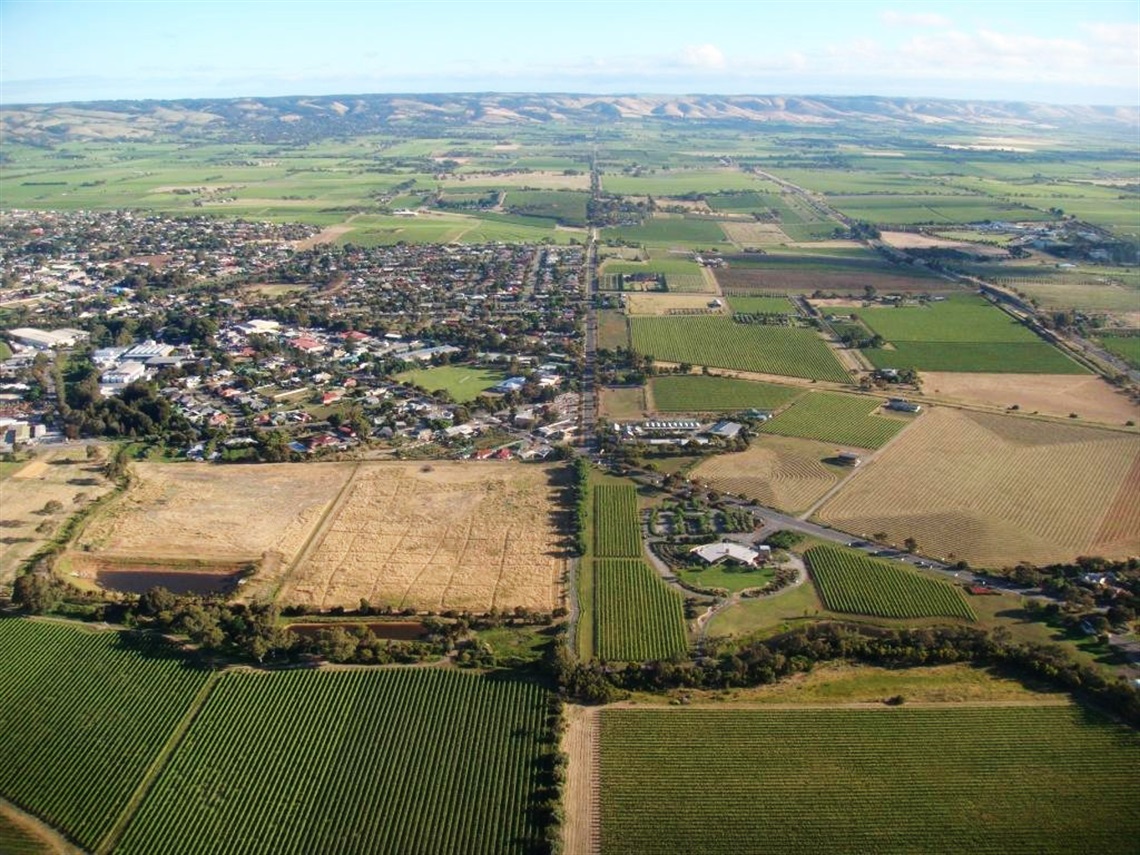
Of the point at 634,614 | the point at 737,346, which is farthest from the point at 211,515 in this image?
the point at 737,346

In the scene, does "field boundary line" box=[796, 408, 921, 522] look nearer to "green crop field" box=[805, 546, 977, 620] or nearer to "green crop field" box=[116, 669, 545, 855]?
"green crop field" box=[805, 546, 977, 620]

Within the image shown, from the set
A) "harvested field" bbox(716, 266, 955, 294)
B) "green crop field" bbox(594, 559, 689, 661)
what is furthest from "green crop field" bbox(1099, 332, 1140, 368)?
"green crop field" bbox(594, 559, 689, 661)

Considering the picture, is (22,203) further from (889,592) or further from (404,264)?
(889,592)

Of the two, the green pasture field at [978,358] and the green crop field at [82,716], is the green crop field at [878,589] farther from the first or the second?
the green pasture field at [978,358]

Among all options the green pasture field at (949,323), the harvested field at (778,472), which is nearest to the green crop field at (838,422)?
the harvested field at (778,472)

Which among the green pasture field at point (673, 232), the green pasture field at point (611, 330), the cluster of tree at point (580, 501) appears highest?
the green pasture field at point (673, 232)
